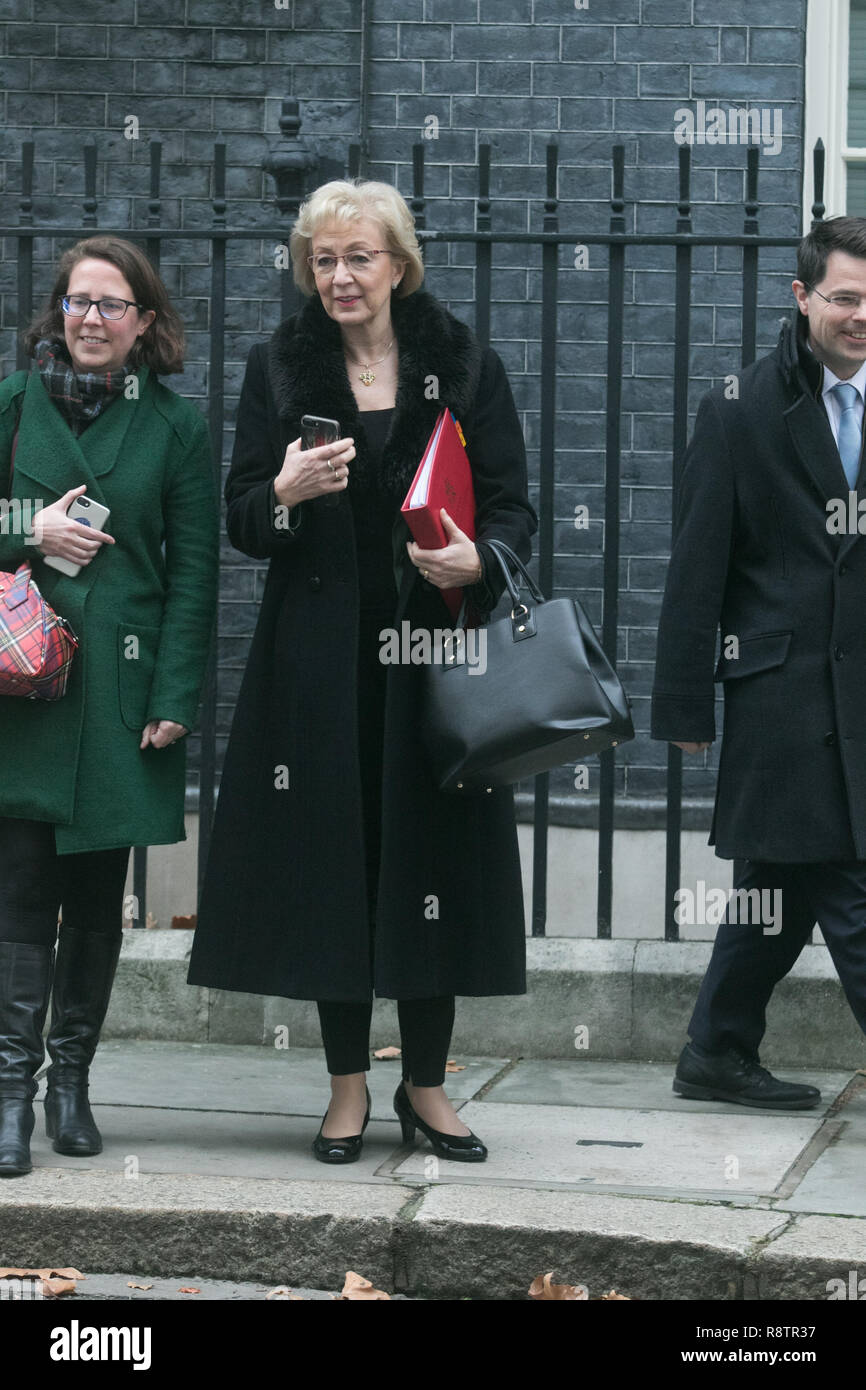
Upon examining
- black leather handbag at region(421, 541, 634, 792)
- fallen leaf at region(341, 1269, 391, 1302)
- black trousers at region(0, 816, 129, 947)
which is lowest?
fallen leaf at region(341, 1269, 391, 1302)

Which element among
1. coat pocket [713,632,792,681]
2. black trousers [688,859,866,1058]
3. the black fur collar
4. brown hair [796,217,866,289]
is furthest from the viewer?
black trousers [688,859,866,1058]

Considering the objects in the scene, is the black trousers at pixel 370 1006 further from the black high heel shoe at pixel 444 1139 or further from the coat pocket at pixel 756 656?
the coat pocket at pixel 756 656

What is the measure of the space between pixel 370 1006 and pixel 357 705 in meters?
0.69

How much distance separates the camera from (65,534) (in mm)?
4176

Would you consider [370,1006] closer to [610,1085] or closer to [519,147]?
[610,1085]

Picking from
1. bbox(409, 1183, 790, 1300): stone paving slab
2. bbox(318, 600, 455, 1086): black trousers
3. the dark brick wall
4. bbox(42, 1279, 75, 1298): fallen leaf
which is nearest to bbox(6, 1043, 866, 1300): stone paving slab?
bbox(409, 1183, 790, 1300): stone paving slab

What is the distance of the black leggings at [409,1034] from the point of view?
4285 mm

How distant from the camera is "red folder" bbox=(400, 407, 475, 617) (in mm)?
3906

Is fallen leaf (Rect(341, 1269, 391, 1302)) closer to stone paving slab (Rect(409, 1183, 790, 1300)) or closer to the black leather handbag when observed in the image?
stone paving slab (Rect(409, 1183, 790, 1300))

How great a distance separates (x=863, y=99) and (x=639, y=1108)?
425 cm

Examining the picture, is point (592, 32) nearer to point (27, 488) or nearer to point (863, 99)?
point (863, 99)

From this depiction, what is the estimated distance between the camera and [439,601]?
4.19 meters

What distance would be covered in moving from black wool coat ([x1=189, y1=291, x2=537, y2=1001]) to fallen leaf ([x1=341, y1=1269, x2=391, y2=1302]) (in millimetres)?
603
